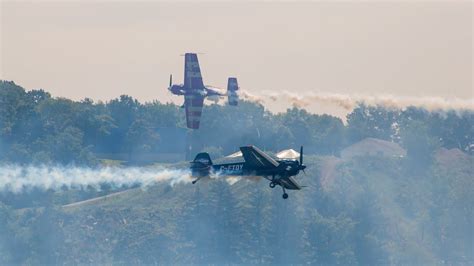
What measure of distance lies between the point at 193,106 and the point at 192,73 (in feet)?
9.83

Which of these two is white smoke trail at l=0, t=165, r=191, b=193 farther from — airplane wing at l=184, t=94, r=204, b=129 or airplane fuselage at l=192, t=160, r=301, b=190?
airplane fuselage at l=192, t=160, r=301, b=190

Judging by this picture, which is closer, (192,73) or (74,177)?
(192,73)

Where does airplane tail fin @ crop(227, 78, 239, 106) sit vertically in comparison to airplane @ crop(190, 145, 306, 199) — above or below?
above

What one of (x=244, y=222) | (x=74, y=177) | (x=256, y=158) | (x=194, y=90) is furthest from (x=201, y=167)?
(x=244, y=222)

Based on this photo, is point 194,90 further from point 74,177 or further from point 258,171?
point 258,171

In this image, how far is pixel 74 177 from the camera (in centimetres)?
15375

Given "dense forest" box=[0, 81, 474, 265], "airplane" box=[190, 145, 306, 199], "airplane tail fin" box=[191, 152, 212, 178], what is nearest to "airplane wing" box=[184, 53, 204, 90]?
"airplane tail fin" box=[191, 152, 212, 178]

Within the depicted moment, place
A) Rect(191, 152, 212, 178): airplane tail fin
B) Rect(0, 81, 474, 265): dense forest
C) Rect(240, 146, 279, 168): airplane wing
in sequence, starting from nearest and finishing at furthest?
Rect(240, 146, 279, 168): airplane wing, Rect(191, 152, 212, 178): airplane tail fin, Rect(0, 81, 474, 265): dense forest

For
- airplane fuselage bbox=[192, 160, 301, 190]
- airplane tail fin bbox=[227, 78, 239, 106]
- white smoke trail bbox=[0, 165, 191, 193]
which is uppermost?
airplane tail fin bbox=[227, 78, 239, 106]

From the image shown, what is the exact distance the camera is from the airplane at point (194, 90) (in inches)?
5251

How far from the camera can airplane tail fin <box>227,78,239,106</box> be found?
13538cm

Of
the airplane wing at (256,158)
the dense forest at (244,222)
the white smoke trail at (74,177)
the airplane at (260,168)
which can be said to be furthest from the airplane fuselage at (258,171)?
the dense forest at (244,222)

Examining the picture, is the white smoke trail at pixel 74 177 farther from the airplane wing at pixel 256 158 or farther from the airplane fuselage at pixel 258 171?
the airplane wing at pixel 256 158

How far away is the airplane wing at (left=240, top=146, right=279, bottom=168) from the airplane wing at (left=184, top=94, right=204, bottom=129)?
1187 inches
